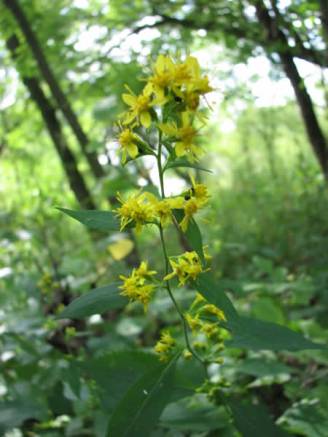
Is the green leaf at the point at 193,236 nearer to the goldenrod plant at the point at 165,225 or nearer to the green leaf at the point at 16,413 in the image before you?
Answer: the goldenrod plant at the point at 165,225

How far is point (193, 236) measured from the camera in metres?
1.15

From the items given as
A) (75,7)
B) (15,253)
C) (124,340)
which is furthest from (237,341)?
(75,7)

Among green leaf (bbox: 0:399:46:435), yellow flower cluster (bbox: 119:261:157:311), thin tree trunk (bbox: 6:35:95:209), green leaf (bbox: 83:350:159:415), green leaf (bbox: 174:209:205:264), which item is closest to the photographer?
green leaf (bbox: 174:209:205:264)

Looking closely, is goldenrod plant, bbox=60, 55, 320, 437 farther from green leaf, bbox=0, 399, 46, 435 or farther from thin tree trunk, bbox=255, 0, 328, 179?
thin tree trunk, bbox=255, 0, 328, 179

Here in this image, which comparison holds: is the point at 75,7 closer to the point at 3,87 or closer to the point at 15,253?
the point at 3,87

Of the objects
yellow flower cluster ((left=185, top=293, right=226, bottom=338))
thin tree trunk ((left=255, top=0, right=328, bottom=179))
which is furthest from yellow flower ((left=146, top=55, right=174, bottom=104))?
thin tree trunk ((left=255, top=0, right=328, bottom=179))

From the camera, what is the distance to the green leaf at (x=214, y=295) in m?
1.15

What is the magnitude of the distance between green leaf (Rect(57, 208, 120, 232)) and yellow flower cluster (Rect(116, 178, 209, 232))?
0.03 metres

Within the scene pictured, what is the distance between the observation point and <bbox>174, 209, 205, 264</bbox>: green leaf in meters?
1.14

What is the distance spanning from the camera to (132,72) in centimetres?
332

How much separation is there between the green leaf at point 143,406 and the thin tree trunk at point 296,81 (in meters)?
1.85

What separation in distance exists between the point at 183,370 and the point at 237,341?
531 millimetres

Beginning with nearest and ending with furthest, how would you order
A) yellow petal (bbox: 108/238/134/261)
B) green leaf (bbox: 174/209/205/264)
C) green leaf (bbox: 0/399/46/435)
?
green leaf (bbox: 174/209/205/264) → green leaf (bbox: 0/399/46/435) → yellow petal (bbox: 108/238/134/261)

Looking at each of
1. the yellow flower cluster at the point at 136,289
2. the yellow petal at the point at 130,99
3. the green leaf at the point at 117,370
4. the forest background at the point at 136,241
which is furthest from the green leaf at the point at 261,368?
the yellow petal at the point at 130,99
